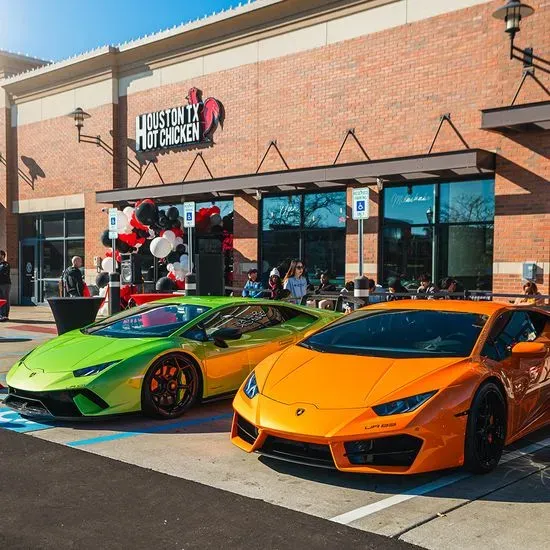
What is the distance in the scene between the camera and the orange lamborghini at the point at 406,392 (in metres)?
4.54

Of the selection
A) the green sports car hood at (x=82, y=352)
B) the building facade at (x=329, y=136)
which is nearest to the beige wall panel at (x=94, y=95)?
the building facade at (x=329, y=136)

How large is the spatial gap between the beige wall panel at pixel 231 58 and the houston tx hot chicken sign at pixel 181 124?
2.69ft

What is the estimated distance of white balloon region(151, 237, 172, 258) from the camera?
701 inches

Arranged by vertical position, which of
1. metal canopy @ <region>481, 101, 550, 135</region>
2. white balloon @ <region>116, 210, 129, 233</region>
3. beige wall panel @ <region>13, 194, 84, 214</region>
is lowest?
white balloon @ <region>116, 210, 129, 233</region>

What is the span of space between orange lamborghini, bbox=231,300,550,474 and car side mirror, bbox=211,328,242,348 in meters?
1.11

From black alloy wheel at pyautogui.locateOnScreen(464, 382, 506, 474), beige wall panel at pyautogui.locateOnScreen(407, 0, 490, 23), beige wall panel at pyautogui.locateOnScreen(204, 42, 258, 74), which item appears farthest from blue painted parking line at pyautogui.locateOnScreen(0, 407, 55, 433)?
beige wall panel at pyautogui.locateOnScreen(204, 42, 258, 74)

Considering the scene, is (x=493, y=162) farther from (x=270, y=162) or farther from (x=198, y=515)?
(x=198, y=515)

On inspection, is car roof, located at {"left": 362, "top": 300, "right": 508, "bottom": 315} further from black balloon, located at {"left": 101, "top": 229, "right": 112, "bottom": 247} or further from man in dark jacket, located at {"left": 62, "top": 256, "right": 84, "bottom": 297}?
black balloon, located at {"left": 101, "top": 229, "right": 112, "bottom": 247}

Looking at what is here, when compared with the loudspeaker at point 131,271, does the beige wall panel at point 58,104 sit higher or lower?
higher

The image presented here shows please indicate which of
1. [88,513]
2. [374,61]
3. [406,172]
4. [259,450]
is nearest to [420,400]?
[259,450]

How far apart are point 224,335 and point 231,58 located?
1338cm

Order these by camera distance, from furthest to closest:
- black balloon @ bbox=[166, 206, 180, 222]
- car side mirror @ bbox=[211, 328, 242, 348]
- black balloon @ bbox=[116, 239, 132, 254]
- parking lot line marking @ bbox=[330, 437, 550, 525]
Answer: black balloon @ bbox=[116, 239, 132, 254] < black balloon @ bbox=[166, 206, 180, 222] < car side mirror @ bbox=[211, 328, 242, 348] < parking lot line marking @ bbox=[330, 437, 550, 525]

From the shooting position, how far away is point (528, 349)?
5.30m

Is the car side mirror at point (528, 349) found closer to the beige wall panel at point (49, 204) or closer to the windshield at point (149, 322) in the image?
the windshield at point (149, 322)
